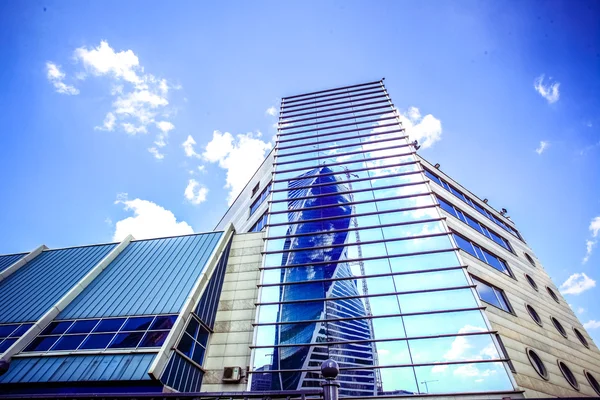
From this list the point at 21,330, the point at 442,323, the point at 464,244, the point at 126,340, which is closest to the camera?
the point at 126,340

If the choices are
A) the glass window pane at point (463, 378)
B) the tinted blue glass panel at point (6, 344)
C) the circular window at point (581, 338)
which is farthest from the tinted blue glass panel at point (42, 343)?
the circular window at point (581, 338)

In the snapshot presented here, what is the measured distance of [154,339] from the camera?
13.7 meters

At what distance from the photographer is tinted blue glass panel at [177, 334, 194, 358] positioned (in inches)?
541

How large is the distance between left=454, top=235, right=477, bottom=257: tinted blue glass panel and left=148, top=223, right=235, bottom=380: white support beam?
15.5 metres

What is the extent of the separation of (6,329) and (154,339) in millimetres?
9175

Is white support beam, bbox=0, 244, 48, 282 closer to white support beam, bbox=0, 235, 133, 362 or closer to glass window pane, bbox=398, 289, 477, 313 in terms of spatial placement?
white support beam, bbox=0, 235, 133, 362

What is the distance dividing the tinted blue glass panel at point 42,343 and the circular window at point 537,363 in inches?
907

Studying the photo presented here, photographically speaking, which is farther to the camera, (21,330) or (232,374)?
(21,330)

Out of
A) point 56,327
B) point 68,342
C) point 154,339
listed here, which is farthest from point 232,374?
point 56,327

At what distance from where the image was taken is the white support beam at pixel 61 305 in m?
14.1

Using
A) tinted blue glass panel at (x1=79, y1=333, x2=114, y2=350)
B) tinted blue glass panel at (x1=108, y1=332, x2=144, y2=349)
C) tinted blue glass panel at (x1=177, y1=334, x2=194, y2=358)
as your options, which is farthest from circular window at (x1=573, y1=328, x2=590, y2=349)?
tinted blue glass panel at (x1=79, y1=333, x2=114, y2=350)

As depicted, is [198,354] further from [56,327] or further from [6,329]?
[6,329]

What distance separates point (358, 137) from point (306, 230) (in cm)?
1156

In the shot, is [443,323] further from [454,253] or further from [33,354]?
[33,354]
